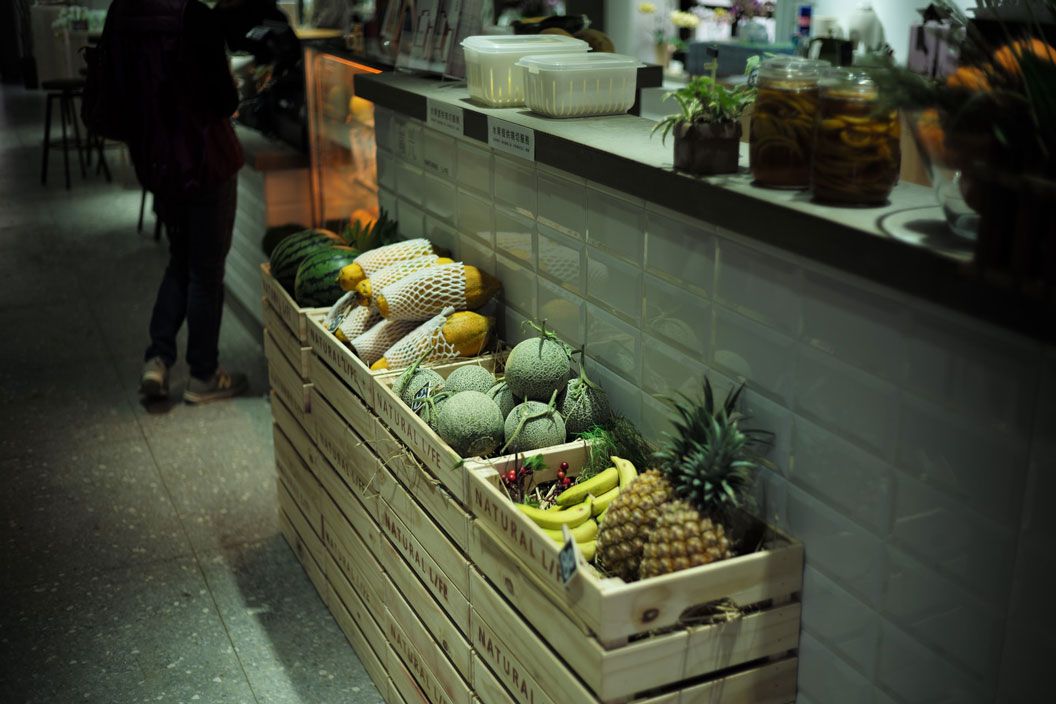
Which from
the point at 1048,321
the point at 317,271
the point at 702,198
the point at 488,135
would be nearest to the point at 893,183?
the point at 702,198

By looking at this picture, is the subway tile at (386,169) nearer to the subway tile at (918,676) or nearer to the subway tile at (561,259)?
the subway tile at (561,259)

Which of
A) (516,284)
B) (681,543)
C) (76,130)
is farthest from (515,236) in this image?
(76,130)

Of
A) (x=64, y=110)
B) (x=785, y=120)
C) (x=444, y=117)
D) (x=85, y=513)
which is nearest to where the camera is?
(x=785, y=120)

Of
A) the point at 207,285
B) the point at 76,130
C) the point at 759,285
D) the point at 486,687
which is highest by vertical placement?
the point at 759,285

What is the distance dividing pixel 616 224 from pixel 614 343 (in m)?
0.27

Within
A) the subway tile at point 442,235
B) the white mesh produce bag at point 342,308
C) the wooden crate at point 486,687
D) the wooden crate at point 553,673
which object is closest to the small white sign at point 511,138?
the subway tile at point 442,235

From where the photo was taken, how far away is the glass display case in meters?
4.61

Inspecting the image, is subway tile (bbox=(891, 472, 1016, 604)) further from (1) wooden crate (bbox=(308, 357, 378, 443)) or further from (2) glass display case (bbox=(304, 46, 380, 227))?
(2) glass display case (bbox=(304, 46, 380, 227))

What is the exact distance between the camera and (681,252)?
217cm

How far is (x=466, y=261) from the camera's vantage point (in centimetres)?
321

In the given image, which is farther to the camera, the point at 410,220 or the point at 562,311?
the point at 410,220

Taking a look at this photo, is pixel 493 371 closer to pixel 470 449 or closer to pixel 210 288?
pixel 470 449

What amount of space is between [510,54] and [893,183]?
130 cm

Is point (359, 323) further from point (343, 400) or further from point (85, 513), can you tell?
point (85, 513)
